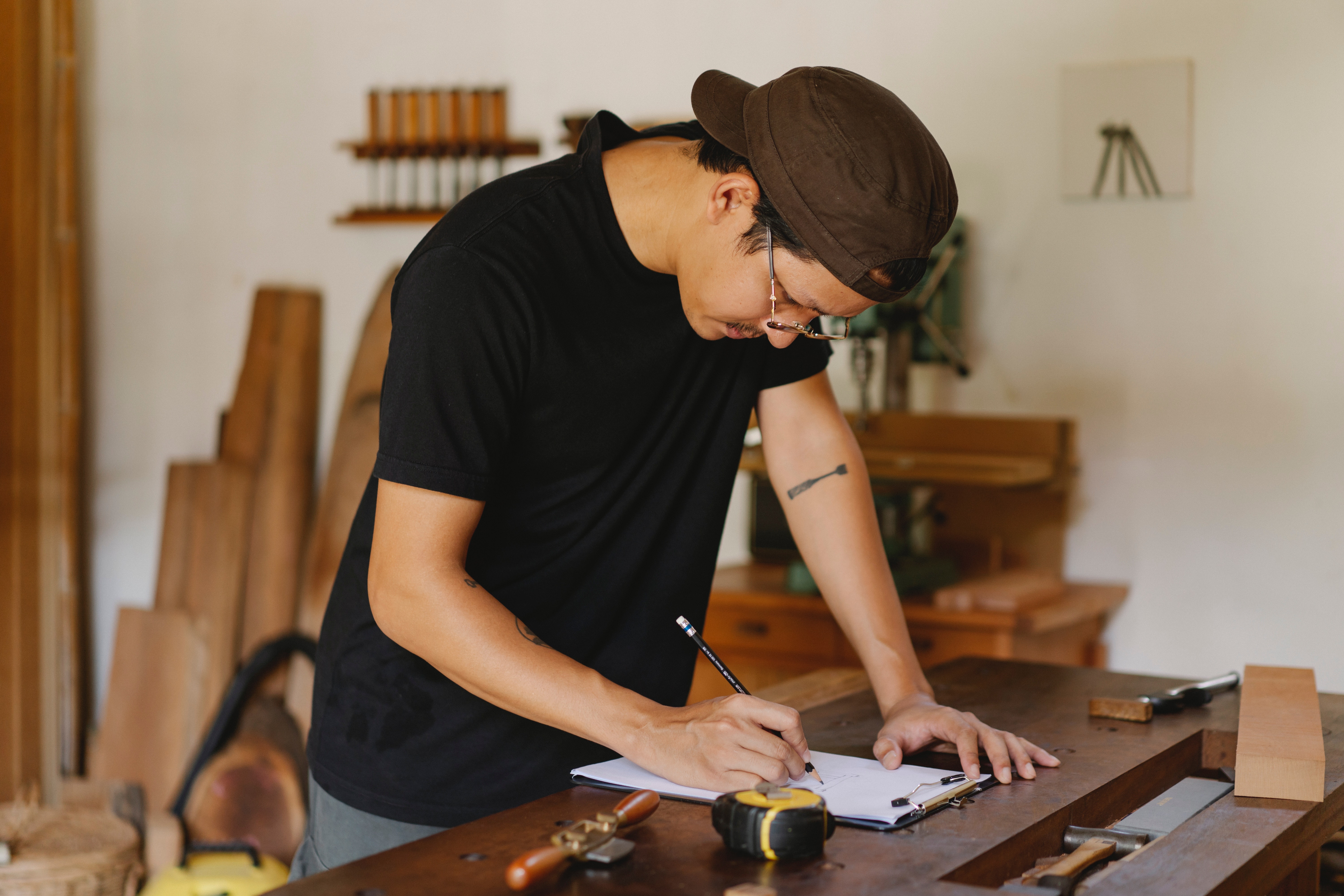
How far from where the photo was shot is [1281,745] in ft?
4.42

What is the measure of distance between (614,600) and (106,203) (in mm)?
3212

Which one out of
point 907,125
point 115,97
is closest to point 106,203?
point 115,97

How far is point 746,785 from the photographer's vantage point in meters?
1.19

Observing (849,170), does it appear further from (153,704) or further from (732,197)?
(153,704)

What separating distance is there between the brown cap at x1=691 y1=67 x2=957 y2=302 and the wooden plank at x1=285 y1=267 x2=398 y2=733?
95.6 inches

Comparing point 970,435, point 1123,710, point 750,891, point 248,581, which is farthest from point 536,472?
point 248,581

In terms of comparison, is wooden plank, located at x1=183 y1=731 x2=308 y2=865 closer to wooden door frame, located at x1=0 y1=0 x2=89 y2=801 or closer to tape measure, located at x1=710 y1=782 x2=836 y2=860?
wooden door frame, located at x1=0 y1=0 x2=89 y2=801

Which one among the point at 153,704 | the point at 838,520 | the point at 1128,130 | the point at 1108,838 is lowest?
the point at 153,704

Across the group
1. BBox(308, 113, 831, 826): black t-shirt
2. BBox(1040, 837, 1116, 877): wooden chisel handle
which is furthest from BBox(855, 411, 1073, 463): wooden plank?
BBox(1040, 837, 1116, 877): wooden chisel handle

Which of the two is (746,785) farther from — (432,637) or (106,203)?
(106,203)

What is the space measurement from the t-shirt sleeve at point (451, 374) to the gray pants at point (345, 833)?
404 mm

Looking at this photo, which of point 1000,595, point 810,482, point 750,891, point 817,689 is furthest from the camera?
point 1000,595

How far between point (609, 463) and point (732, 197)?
337mm

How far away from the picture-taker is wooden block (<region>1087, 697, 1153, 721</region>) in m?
1.58
